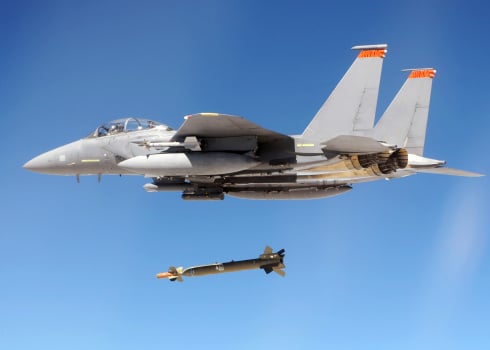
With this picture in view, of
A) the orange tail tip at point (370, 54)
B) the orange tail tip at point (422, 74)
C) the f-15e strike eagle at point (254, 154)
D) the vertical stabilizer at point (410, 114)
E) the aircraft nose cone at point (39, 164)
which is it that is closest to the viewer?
the f-15e strike eagle at point (254, 154)

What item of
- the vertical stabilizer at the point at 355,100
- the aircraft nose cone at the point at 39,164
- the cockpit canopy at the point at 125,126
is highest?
the vertical stabilizer at the point at 355,100

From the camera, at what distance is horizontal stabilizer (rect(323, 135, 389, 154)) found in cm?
1911

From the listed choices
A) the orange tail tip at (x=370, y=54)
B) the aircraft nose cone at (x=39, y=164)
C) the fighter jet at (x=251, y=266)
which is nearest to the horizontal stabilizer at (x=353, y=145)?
the orange tail tip at (x=370, y=54)

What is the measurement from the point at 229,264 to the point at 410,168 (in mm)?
8535

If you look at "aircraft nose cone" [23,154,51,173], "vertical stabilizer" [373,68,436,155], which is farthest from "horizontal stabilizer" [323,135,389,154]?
"aircraft nose cone" [23,154,51,173]

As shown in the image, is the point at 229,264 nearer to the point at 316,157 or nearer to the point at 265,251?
the point at 265,251

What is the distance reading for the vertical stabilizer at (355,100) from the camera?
2189 centimetres

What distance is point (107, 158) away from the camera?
22.7 m

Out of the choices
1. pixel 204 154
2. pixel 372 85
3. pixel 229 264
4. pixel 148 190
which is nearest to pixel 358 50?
pixel 372 85

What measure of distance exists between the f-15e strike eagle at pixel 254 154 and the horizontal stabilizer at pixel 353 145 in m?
0.03

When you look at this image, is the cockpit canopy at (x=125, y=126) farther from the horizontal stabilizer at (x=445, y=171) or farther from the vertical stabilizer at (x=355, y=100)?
the horizontal stabilizer at (x=445, y=171)

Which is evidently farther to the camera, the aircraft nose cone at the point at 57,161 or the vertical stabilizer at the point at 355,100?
the aircraft nose cone at the point at 57,161

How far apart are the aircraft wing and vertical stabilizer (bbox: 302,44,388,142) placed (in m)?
1.93

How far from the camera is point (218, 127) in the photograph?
19.7 m
